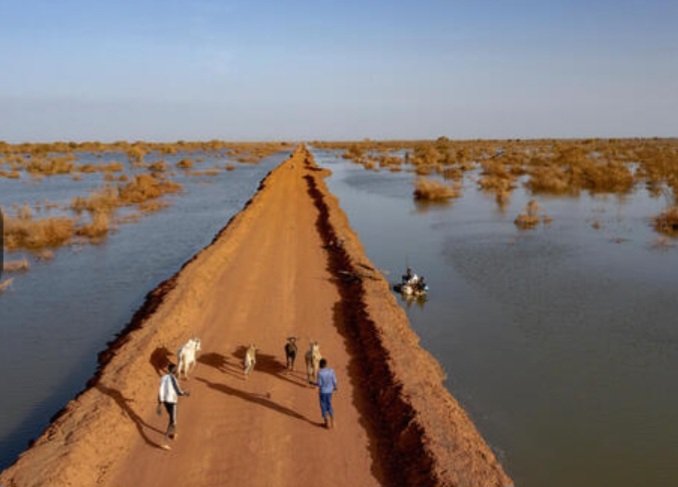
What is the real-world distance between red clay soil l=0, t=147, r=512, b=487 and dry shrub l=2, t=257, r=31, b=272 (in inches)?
465

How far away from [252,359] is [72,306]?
39.9 ft

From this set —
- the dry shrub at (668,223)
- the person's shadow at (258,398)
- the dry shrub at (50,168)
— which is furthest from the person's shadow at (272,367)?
the dry shrub at (50,168)

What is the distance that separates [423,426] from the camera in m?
11.1

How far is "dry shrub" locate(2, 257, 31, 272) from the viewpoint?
94.7 ft

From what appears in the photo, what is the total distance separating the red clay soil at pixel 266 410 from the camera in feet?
33.1

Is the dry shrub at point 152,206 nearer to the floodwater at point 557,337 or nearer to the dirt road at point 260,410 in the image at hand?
the floodwater at point 557,337

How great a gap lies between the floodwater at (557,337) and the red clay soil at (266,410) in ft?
5.72

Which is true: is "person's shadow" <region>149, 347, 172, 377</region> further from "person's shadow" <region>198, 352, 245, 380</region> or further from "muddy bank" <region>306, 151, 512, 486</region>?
"muddy bank" <region>306, 151, 512, 486</region>

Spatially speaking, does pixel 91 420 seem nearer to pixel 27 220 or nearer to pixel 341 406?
pixel 341 406

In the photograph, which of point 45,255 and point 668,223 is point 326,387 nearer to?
point 45,255

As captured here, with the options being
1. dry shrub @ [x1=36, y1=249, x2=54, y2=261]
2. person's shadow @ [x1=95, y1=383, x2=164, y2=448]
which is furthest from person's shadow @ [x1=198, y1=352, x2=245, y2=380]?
dry shrub @ [x1=36, y1=249, x2=54, y2=261]

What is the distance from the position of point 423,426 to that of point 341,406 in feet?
6.61

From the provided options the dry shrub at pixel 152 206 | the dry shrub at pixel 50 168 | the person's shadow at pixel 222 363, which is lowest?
the dry shrub at pixel 50 168

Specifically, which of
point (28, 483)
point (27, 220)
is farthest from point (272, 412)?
point (27, 220)
